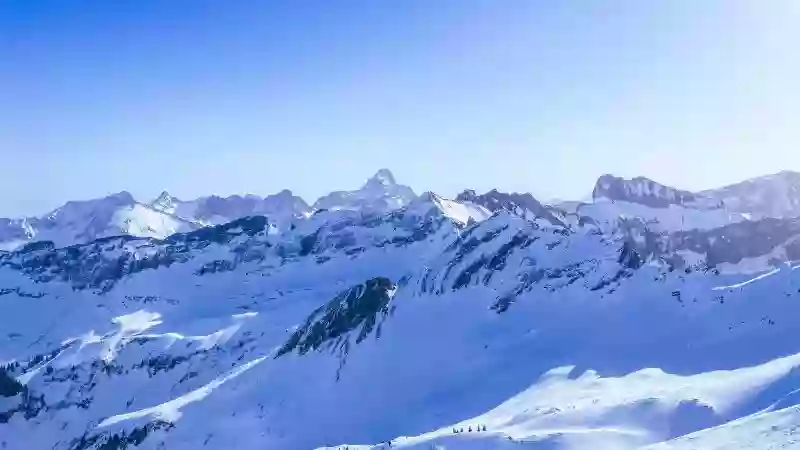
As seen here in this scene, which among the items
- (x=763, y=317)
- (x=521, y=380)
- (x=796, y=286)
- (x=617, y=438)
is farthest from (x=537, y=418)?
(x=796, y=286)

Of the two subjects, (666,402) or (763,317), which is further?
A: (763,317)

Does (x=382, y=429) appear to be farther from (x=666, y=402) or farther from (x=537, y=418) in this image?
(x=666, y=402)

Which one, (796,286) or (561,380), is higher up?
(796,286)

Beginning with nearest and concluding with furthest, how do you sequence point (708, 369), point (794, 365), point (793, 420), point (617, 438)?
point (793, 420) < point (617, 438) < point (794, 365) < point (708, 369)

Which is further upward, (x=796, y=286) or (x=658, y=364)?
(x=796, y=286)

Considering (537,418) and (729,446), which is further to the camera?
(537,418)

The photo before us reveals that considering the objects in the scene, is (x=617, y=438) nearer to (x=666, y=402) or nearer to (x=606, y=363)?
(x=666, y=402)

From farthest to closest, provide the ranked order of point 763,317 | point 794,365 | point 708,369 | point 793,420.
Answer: point 763,317 < point 708,369 < point 794,365 < point 793,420

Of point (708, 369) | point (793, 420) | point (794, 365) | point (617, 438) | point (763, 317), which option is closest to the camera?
point (793, 420)

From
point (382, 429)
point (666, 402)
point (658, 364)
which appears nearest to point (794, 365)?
point (666, 402)
